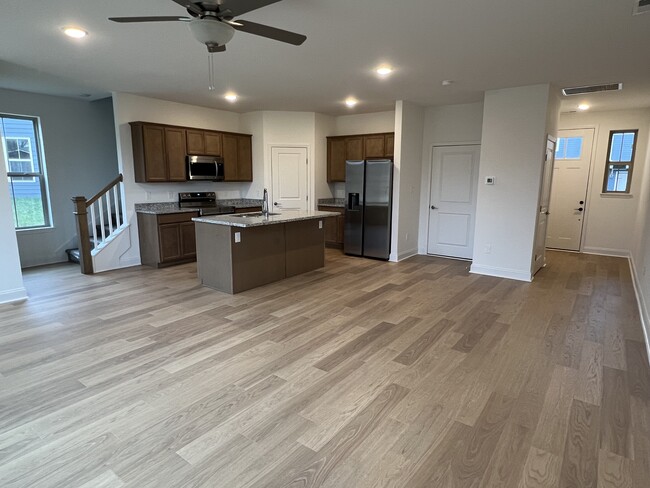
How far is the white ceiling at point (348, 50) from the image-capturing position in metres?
2.74

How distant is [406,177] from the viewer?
635cm

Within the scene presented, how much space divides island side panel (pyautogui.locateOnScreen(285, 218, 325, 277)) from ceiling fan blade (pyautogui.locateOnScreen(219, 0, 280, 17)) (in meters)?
3.13

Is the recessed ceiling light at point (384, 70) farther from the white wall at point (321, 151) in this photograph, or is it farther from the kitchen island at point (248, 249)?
the white wall at point (321, 151)

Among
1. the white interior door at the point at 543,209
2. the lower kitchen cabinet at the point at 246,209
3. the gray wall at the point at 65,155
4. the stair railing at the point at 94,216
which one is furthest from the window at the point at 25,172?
the white interior door at the point at 543,209

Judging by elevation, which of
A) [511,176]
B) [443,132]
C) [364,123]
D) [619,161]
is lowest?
[511,176]

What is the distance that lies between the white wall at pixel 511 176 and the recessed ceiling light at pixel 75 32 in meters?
4.92

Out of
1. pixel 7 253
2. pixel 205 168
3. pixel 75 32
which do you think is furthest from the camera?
pixel 205 168

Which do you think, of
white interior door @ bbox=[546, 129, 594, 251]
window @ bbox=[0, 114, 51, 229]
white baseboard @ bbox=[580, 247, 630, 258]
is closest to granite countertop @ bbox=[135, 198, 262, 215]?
window @ bbox=[0, 114, 51, 229]

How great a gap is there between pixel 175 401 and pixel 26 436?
78 cm

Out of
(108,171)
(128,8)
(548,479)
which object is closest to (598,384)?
(548,479)

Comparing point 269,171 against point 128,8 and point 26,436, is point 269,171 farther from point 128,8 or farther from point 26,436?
point 26,436

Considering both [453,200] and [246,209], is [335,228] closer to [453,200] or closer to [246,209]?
[246,209]

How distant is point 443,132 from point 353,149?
1.74 m

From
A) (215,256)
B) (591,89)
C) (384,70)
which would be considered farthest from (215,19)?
(591,89)
